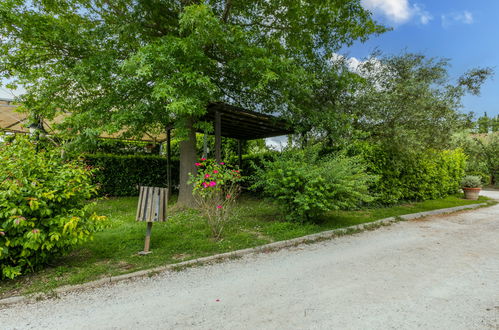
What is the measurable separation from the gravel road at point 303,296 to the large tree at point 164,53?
317 cm

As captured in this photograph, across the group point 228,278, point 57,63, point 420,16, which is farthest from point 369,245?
point 420,16

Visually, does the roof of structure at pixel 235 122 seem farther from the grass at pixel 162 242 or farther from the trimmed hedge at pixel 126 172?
Answer: the grass at pixel 162 242

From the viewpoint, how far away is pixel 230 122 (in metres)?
8.59

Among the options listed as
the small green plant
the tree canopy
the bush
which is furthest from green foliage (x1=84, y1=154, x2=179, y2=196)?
the small green plant

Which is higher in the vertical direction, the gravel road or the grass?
the grass

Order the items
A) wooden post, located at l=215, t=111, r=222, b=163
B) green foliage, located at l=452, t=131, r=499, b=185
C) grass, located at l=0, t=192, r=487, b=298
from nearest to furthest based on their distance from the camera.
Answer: grass, located at l=0, t=192, r=487, b=298
wooden post, located at l=215, t=111, r=222, b=163
green foliage, located at l=452, t=131, r=499, b=185

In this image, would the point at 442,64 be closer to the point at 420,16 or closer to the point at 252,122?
the point at 420,16

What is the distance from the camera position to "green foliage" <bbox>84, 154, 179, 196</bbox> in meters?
10.0

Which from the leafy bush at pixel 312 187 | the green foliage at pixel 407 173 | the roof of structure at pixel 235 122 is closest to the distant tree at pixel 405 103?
the green foliage at pixel 407 173

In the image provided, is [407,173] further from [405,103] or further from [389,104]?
[389,104]

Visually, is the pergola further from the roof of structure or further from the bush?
the bush

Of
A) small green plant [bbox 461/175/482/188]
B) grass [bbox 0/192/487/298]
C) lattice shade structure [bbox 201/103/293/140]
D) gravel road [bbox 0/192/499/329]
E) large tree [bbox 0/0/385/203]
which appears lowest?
gravel road [bbox 0/192/499/329]

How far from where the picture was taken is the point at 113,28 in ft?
20.3

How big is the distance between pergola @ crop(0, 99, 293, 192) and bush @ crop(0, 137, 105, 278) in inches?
168
